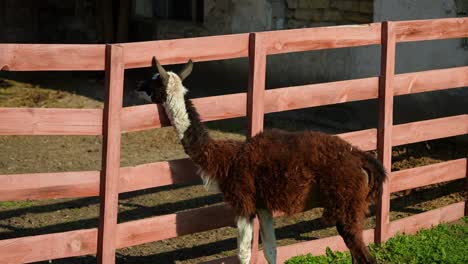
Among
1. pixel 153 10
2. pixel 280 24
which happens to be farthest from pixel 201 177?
pixel 153 10

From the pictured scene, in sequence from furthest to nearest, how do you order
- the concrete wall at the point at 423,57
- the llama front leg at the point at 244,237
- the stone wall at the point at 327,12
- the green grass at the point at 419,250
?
1. the stone wall at the point at 327,12
2. the concrete wall at the point at 423,57
3. the green grass at the point at 419,250
4. the llama front leg at the point at 244,237

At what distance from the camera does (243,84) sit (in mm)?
14289

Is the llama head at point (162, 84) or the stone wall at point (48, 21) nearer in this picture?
the llama head at point (162, 84)

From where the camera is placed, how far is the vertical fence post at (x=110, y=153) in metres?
6.14

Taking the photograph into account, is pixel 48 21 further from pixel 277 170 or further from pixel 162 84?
pixel 277 170

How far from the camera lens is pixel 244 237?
6609 millimetres

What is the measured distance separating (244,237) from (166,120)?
1.04 metres

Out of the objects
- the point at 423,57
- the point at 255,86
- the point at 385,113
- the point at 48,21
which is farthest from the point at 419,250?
the point at 48,21

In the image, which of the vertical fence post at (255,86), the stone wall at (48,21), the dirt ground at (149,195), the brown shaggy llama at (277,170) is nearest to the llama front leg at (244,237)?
the brown shaggy llama at (277,170)

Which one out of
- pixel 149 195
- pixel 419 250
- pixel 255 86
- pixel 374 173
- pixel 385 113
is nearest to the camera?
pixel 374 173

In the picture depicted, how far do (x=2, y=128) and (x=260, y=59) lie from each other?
2.12m

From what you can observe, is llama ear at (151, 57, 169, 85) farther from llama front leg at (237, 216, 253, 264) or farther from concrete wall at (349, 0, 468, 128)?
concrete wall at (349, 0, 468, 128)

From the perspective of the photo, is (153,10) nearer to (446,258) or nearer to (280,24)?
(280,24)

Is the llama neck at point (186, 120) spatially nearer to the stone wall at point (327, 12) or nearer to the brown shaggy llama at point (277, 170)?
the brown shaggy llama at point (277, 170)
